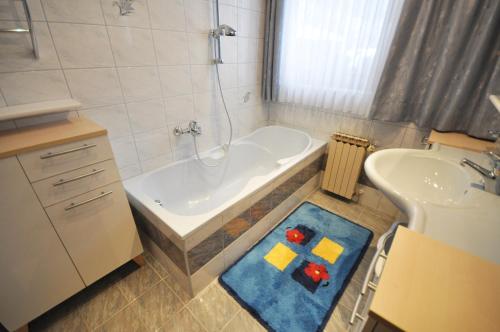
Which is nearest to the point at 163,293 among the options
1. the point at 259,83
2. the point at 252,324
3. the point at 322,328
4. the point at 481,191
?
the point at 252,324

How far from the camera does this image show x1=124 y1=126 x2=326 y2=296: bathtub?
4.21 feet

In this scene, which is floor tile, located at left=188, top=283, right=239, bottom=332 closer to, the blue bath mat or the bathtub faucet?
the blue bath mat

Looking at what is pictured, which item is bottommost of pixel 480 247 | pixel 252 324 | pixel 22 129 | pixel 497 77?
pixel 252 324

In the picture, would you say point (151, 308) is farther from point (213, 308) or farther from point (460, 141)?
point (460, 141)

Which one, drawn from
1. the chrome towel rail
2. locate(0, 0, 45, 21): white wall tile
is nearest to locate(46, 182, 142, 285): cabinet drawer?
the chrome towel rail

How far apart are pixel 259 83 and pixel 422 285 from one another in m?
2.20

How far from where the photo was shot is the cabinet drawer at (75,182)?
1004 mm

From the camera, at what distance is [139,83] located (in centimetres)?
149

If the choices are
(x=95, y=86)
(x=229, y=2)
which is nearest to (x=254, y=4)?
(x=229, y=2)

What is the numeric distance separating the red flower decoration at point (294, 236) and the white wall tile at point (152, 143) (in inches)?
47.5

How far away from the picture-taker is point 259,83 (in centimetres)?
237

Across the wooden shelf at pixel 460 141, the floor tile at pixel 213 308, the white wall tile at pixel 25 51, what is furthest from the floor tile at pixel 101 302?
the wooden shelf at pixel 460 141

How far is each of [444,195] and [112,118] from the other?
1923 mm

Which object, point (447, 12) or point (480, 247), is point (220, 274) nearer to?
point (480, 247)
